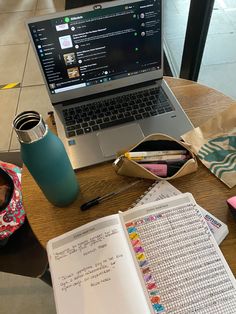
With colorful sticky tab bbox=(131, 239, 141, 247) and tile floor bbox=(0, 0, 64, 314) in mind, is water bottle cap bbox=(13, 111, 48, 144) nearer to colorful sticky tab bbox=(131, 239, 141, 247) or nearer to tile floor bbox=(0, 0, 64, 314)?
colorful sticky tab bbox=(131, 239, 141, 247)

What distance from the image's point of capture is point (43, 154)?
50cm

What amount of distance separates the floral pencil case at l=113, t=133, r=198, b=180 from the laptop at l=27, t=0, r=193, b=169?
0.09 meters

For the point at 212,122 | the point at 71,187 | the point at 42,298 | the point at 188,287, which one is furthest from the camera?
the point at 42,298

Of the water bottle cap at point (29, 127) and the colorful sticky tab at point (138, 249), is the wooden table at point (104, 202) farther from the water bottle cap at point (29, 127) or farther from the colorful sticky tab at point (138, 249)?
the water bottle cap at point (29, 127)

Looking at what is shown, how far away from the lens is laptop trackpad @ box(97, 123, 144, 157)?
73cm

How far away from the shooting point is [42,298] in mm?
1118

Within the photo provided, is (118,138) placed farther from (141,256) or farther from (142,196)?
(141,256)

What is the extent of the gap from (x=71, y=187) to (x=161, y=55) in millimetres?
474

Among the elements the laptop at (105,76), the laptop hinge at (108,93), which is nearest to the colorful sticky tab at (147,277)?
the laptop at (105,76)

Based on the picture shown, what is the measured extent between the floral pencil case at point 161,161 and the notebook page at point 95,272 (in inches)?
4.8

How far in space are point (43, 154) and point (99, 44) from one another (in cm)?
40

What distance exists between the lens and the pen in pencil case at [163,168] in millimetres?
637

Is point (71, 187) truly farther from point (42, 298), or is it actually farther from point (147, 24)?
point (42, 298)

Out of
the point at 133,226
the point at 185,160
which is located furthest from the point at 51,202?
the point at 185,160
